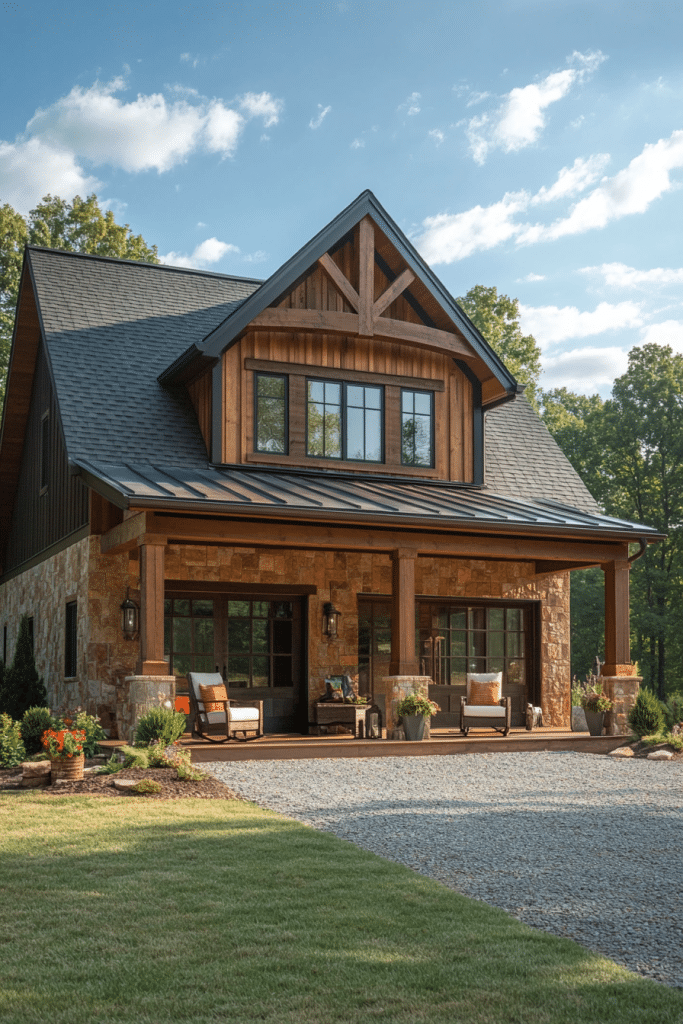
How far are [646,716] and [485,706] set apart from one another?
213 cm

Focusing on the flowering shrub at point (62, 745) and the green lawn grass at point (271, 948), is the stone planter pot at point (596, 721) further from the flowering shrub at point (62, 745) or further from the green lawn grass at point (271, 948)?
the green lawn grass at point (271, 948)

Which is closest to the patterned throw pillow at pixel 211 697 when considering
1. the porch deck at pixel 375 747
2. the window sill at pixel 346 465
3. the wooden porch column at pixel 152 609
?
the porch deck at pixel 375 747

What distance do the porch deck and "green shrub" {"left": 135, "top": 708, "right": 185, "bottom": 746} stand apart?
23.6 inches

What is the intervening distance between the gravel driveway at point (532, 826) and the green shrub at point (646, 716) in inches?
60.0

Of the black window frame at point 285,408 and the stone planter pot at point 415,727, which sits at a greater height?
the black window frame at point 285,408

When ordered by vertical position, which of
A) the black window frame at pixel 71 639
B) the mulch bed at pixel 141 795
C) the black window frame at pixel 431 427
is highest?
the black window frame at pixel 431 427

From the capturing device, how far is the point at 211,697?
12.3m

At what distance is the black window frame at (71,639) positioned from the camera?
13.9 meters

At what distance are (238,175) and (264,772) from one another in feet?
32.5

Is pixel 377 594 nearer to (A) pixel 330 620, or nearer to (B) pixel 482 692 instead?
(A) pixel 330 620

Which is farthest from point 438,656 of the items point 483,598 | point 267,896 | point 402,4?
point 267,896

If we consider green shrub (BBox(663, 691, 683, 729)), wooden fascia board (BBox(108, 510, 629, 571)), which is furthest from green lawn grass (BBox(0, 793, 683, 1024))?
green shrub (BBox(663, 691, 683, 729))

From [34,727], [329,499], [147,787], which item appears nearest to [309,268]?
[329,499]

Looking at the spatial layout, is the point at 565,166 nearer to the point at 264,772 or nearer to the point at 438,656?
the point at 438,656
